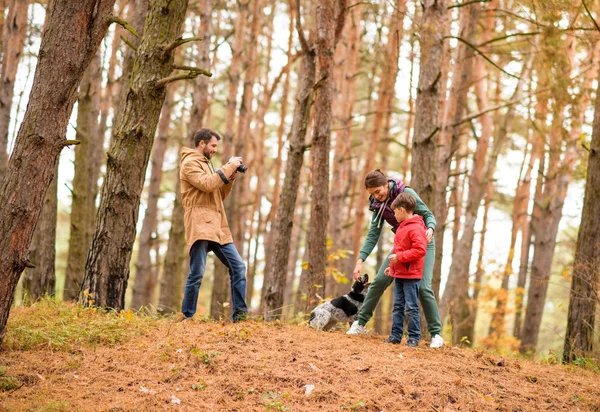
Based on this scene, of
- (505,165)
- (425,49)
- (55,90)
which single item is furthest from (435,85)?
(505,165)

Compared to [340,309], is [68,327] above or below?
below

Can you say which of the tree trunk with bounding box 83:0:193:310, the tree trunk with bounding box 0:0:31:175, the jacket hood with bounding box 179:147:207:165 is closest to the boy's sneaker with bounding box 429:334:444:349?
the jacket hood with bounding box 179:147:207:165

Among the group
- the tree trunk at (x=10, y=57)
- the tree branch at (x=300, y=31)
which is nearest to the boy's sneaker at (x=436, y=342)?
the tree branch at (x=300, y=31)

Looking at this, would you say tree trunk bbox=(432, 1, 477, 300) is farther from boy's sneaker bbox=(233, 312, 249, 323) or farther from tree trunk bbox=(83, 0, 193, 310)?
tree trunk bbox=(83, 0, 193, 310)

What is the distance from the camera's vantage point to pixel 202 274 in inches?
255

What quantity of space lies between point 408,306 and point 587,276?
2830 mm

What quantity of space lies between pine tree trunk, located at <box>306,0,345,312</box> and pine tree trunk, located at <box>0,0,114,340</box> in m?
4.29

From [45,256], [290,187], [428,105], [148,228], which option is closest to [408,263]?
[290,187]

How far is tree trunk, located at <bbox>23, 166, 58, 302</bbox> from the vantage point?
374 inches

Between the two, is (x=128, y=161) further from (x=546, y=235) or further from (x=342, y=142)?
(x=546, y=235)

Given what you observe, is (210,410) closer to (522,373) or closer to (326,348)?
(326,348)

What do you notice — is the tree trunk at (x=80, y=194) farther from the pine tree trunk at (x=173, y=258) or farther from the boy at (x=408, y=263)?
the boy at (x=408, y=263)

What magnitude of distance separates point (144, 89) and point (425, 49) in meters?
4.26

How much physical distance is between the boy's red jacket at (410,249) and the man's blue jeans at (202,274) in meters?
1.73
